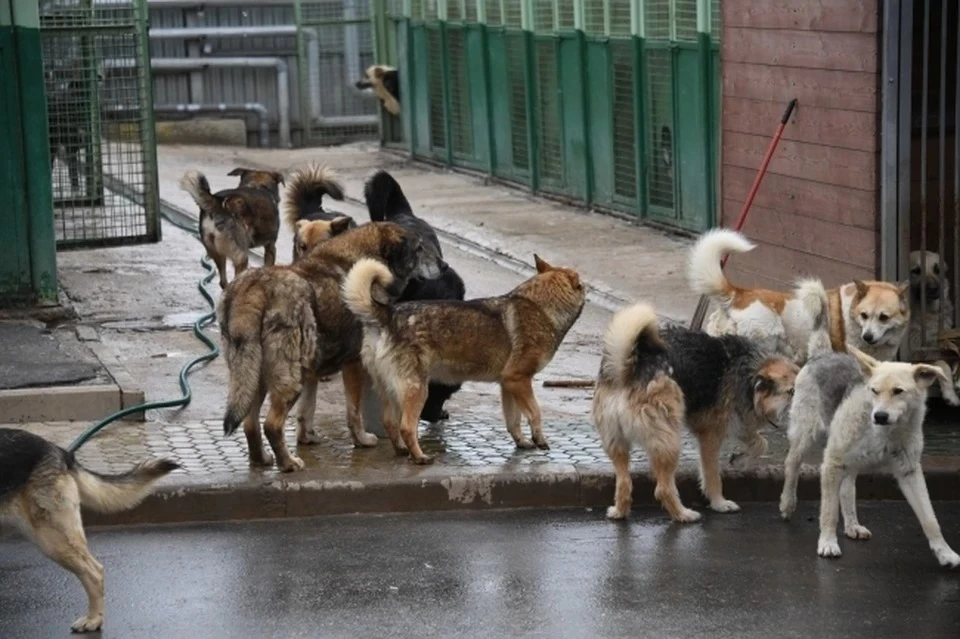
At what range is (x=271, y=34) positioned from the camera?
27.9 meters

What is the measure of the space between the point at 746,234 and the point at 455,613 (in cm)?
547

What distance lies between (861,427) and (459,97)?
15.1m

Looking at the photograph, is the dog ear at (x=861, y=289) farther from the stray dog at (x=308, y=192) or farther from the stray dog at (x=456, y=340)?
the stray dog at (x=308, y=192)

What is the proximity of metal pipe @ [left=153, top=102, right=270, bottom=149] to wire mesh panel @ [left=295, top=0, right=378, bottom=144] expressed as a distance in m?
0.61

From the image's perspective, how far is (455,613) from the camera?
22.8 feet

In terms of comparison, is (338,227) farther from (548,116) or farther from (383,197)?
(548,116)

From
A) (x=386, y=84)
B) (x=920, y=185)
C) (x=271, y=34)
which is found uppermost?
(x=271, y=34)

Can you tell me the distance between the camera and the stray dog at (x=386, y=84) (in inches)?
964

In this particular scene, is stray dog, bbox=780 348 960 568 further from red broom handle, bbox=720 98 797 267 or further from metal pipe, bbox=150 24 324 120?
metal pipe, bbox=150 24 324 120

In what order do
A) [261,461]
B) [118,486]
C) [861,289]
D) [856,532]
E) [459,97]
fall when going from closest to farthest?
[118,486] → [856,532] → [261,461] → [861,289] → [459,97]

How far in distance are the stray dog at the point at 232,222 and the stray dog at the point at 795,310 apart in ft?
14.8

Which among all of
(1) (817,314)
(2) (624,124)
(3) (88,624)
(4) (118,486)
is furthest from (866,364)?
(2) (624,124)

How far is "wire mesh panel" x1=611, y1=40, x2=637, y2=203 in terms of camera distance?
1738 centimetres

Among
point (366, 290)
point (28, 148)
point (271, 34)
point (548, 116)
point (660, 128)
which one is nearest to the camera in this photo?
point (366, 290)
